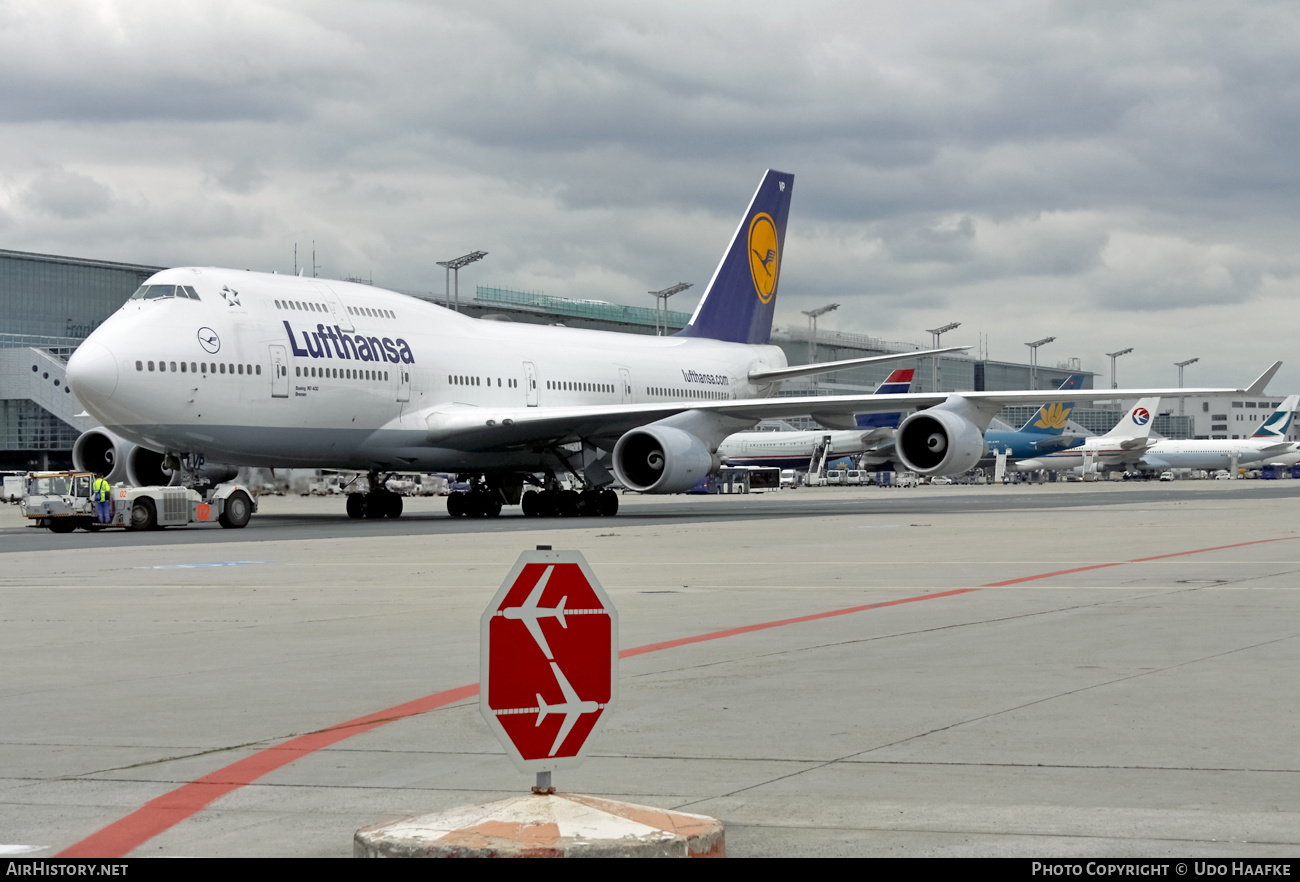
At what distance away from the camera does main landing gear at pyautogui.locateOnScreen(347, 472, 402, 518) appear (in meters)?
36.9

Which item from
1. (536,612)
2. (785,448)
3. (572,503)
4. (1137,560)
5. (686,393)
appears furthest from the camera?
(785,448)

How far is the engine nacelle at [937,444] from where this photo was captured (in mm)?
35000

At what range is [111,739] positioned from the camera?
23.6ft

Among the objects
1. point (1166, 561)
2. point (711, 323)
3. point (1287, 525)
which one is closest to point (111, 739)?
→ point (1166, 561)

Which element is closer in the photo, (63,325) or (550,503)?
(550,503)

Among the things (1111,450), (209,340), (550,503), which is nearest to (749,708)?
(209,340)

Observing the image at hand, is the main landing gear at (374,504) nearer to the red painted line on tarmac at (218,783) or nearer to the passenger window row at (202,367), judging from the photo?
the passenger window row at (202,367)

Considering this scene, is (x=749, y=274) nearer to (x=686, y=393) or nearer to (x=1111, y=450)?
(x=686, y=393)

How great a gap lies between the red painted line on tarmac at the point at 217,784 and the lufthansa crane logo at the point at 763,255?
128ft

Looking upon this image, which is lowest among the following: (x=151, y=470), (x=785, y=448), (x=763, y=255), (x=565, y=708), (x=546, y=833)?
(x=546, y=833)

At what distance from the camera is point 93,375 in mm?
27969

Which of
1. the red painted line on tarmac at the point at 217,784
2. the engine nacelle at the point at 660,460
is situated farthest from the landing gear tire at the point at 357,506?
the red painted line on tarmac at the point at 217,784

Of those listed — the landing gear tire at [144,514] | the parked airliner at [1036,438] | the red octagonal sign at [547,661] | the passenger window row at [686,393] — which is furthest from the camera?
the parked airliner at [1036,438]

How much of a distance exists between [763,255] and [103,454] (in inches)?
891
